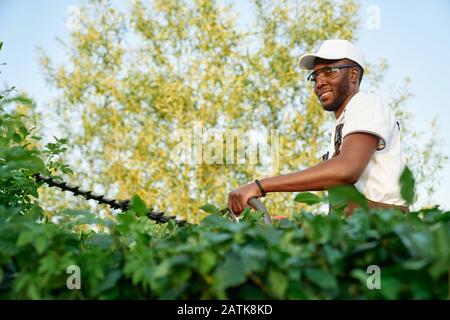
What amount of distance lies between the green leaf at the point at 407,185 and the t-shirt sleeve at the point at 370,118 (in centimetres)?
136

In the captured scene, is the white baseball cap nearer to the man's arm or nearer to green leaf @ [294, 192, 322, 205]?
the man's arm

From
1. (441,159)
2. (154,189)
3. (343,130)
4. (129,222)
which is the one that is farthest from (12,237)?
(441,159)

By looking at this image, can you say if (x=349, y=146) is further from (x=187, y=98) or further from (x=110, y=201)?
(x=187, y=98)

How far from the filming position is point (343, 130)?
10.4 feet

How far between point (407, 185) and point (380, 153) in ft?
5.19

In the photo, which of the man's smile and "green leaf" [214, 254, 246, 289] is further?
the man's smile

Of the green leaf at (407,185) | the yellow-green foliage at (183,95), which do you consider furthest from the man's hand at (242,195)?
the yellow-green foliage at (183,95)

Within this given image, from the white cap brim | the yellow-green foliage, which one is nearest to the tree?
the yellow-green foliage

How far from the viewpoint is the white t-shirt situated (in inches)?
123

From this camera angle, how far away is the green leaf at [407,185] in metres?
1.71

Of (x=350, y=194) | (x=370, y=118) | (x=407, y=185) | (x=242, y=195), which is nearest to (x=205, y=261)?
(x=350, y=194)

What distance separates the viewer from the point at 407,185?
5.63 ft

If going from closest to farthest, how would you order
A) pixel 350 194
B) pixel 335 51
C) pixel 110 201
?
1. pixel 350 194
2. pixel 110 201
3. pixel 335 51
